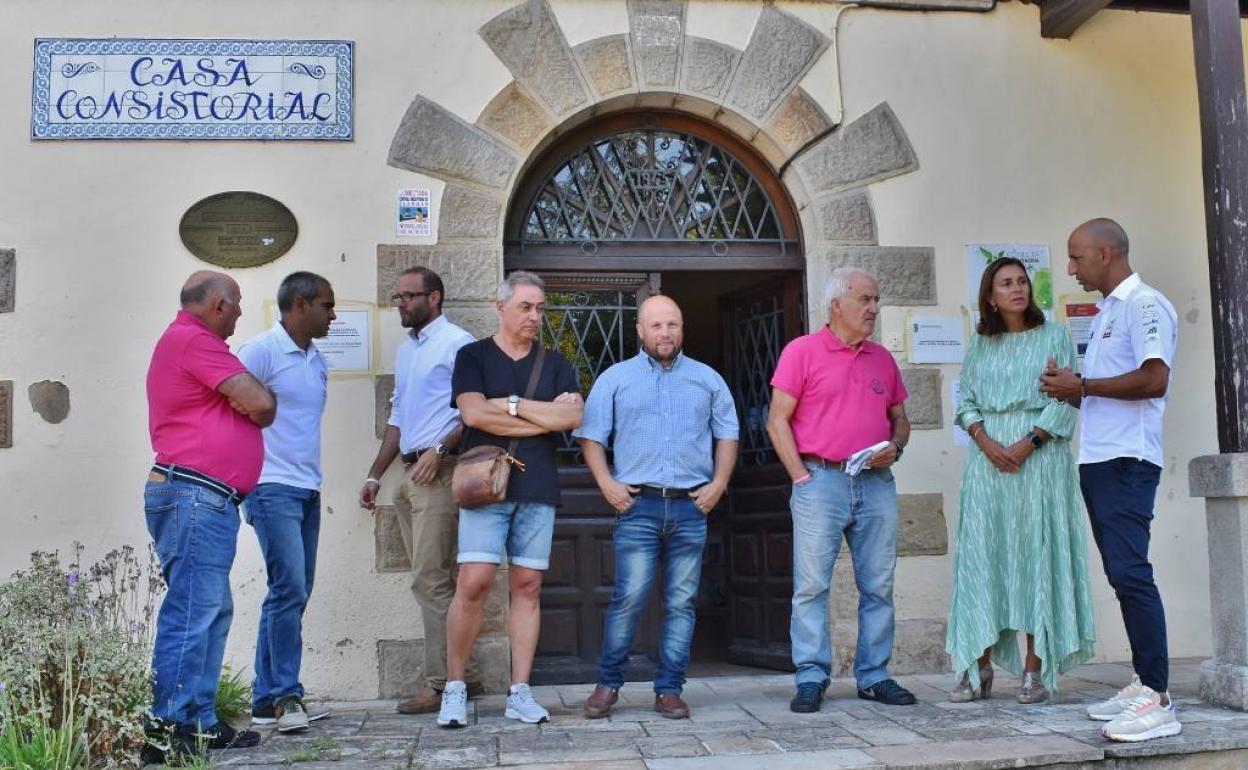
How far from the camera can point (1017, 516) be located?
4.95 meters

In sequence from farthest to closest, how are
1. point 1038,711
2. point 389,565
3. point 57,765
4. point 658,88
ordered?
point 658,88
point 389,565
point 1038,711
point 57,765

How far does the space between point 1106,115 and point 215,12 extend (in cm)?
455

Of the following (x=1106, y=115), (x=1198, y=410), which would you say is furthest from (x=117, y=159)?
(x=1198, y=410)

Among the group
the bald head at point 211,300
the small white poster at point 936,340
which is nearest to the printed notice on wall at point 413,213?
the bald head at point 211,300

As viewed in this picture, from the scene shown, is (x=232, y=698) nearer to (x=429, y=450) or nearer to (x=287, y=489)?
(x=287, y=489)

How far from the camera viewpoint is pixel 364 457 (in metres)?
5.66

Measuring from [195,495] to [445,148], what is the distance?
236 centimetres

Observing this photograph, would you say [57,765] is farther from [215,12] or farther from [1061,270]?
[1061,270]

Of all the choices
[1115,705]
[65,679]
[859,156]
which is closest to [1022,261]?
[859,156]

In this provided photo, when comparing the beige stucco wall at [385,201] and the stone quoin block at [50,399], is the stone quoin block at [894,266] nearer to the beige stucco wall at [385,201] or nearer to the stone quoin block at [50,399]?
the beige stucco wall at [385,201]

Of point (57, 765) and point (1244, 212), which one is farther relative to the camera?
point (1244, 212)

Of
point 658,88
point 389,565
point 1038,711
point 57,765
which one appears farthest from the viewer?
point 658,88

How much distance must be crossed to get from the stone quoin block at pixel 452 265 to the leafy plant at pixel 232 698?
5.94 feet

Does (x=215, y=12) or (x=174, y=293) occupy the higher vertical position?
(x=215, y=12)
